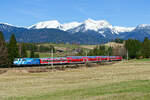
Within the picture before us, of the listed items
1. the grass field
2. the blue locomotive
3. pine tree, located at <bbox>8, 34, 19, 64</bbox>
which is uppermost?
pine tree, located at <bbox>8, 34, 19, 64</bbox>

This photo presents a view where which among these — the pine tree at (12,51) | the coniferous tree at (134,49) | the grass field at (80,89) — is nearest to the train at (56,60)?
the pine tree at (12,51)

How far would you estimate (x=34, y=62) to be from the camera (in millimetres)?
96875

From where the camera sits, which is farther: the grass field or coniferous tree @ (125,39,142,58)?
coniferous tree @ (125,39,142,58)

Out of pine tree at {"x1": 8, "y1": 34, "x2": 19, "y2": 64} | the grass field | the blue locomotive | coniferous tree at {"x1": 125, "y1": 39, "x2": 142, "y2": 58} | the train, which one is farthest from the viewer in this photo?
coniferous tree at {"x1": 125, "y1": 39, "x2": 142, "y2": 58}

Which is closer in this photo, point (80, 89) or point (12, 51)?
point (80, 89)

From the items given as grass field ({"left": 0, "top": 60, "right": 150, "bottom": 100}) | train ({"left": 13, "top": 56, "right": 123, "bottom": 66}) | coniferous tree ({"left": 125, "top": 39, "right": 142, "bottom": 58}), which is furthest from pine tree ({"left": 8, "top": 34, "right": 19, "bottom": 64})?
coniferous tree ({"left": 125, "top": 39, "right": 142, "bottom": 58})

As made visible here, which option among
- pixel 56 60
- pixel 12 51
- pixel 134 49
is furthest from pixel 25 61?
pixel 134 49

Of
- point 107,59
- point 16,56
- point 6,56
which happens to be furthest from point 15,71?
point 107,59

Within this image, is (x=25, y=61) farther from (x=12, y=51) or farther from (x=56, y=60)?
(x=56, y=60)

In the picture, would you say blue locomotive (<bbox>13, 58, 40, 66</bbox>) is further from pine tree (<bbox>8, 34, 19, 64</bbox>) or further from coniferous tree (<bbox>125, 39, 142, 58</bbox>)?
coniferous tree (<bbox>125, 39, 142, 58</bbox>)

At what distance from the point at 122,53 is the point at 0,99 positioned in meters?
162

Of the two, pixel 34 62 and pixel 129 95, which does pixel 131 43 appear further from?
pixel 129 95

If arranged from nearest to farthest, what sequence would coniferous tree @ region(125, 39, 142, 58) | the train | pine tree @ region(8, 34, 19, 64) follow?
the train, pine tree @ region(8, 34, 19, 64), coniferous tree @ region(125, 39, 142, 58)

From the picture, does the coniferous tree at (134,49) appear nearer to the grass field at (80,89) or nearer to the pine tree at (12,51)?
the pine tree at (12,51)
